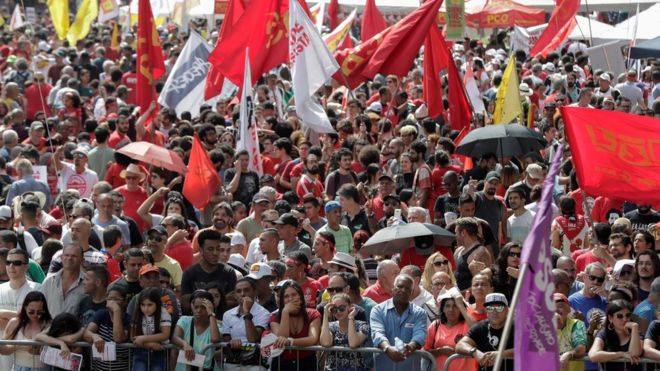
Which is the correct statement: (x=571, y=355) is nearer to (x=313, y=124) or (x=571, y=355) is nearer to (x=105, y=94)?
(x=313, y=124)

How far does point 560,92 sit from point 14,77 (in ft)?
28.8

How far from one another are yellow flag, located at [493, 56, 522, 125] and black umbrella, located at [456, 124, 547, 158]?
2.06 m

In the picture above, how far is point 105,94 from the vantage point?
72.5 feet

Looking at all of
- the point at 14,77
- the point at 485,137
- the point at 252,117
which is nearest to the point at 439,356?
the point at 485,137

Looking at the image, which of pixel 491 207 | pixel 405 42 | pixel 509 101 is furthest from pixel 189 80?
pixel 491 207

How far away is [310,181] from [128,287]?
481 centimetres

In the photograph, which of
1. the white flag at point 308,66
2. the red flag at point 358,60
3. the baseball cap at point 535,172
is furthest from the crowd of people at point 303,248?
the red flag at point 358,60

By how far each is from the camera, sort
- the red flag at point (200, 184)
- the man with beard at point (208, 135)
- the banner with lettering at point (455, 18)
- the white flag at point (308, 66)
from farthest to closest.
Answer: the banner with lettering at point (455, 18)
the man with beard at point (208, 135)
the white flag at point (308, 66)
the red flag at point (200, 184)

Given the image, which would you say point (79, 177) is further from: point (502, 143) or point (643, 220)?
point (643, 220)

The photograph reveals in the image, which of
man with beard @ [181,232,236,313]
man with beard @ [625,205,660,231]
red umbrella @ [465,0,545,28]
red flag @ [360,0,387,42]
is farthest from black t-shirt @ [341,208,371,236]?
red umbrella @ [465,0,545,28]

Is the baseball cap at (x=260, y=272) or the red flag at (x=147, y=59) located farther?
the red flag at (x=147, y=59)

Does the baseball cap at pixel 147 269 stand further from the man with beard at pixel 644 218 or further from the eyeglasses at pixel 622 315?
the man with beard at pixel 644 218

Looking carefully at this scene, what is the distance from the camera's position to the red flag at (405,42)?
16.3 m

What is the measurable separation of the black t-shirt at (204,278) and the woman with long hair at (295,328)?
40.8 inches
